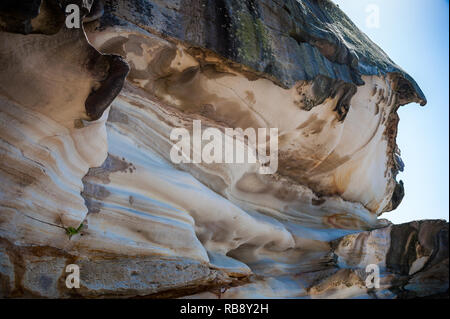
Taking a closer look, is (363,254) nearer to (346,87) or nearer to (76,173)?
(346,87)

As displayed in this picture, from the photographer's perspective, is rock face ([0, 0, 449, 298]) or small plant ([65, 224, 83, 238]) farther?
small plant ([65, 224, 83, 238])

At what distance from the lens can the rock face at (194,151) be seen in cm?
315

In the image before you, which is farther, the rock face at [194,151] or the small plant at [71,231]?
the small plant at [71,231]

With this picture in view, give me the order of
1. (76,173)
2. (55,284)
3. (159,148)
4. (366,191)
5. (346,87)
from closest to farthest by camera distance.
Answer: (55,284), (76,173), (159,148), (346,87), (366,191)

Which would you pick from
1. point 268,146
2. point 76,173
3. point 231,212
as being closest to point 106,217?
point 76,173

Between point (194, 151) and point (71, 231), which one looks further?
point (194, 151)

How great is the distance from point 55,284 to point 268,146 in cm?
324

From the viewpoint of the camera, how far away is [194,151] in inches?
198

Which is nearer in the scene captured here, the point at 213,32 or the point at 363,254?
the point at 213,32

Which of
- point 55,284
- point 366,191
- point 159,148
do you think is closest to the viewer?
point 55,284

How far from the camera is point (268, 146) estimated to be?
5605 mm

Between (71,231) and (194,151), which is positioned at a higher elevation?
(194,151)

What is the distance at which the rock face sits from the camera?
3.15 metres
